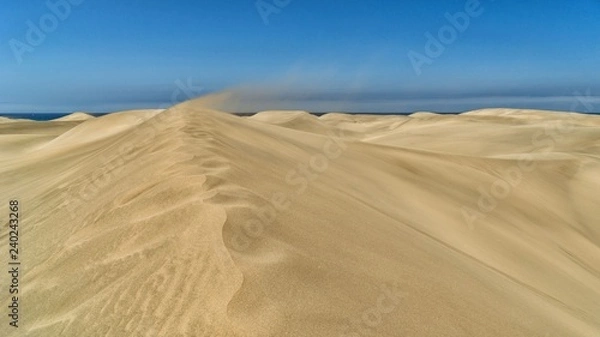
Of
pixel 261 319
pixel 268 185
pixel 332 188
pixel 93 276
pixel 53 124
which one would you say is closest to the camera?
pixel 261 319

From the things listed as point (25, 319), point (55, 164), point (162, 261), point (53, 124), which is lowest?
point (53, 124)

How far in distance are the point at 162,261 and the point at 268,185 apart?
1.56 meters

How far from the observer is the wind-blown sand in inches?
84.0

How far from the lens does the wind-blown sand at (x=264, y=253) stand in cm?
213

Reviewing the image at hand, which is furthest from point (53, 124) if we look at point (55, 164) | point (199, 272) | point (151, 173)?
point (199, 272)

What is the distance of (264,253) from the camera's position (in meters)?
2.45

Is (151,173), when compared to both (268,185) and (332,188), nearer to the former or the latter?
(268,185)

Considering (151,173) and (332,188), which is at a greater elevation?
(151,173)

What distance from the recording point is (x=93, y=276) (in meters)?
2.59

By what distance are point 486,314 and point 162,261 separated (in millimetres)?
1909

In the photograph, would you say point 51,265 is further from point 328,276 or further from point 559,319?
point 559,319

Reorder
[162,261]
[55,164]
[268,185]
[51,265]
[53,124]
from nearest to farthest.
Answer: [162,261], [51,265], [268,185], [55,164], [53,124]

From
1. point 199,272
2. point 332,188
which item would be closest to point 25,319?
point 199,272

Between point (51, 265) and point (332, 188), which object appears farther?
point (332, 188)
